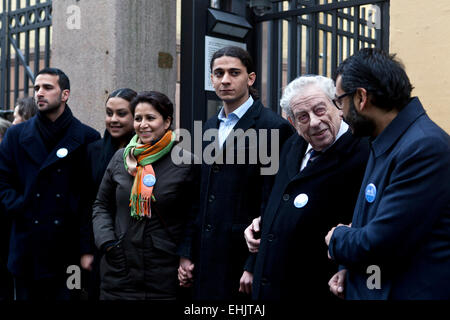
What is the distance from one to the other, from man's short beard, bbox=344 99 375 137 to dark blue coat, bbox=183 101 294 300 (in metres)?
0.85

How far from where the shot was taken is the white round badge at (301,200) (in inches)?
108

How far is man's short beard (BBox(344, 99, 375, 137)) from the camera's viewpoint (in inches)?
92.5

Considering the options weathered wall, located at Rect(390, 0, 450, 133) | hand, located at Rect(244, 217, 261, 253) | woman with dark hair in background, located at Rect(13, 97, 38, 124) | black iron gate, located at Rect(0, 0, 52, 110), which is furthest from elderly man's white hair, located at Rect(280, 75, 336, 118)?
black iron gate, located at Rect(0, 0, 52, 110)

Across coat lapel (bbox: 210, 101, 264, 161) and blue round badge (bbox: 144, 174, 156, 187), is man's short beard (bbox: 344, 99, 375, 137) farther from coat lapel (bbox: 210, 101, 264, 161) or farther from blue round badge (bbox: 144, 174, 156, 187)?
blue round badge (bbox: 144, 174, 156, 187)

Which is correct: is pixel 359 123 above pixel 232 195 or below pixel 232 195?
above

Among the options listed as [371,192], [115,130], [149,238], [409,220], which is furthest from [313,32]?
[409,220]

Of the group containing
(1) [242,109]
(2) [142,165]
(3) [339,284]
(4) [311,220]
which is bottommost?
(3) [339,284]

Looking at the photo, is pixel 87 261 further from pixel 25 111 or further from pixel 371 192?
pixel 371 192

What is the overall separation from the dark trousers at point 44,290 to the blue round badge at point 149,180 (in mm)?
1098

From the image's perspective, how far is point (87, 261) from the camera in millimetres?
3939

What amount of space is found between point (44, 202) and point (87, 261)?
490mm

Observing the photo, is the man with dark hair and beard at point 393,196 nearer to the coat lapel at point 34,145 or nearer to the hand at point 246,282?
the hand at point 246,282
